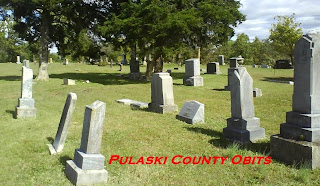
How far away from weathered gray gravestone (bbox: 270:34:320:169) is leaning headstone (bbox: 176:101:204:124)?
3169 millimetres

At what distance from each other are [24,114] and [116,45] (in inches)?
522

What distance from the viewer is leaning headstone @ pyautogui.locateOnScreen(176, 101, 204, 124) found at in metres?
8.45

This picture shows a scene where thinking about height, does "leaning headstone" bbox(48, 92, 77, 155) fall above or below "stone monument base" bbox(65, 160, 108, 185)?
above

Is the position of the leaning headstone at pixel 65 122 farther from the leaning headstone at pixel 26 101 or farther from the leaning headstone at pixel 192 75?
the leaning headstone at pixel 192 75

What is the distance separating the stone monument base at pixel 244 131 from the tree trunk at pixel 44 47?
18270 mm

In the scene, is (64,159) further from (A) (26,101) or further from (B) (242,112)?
(A) (26,101)

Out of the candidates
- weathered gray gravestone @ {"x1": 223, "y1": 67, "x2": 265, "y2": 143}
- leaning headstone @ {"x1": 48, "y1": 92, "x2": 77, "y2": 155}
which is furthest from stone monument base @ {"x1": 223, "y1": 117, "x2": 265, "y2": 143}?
leaning headstone @ {"x1": 48, "y1": 92, "x2": 77, "y2": 155}

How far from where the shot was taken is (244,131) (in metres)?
6.58

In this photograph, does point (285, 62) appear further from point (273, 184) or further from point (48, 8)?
point (273, 184)

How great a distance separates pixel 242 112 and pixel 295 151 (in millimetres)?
1726

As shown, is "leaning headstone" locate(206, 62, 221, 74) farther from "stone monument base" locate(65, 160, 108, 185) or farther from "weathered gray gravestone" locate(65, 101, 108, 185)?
"stone monument base" locate(65, 160, 108, 185)

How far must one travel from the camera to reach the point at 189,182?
466 centimetres

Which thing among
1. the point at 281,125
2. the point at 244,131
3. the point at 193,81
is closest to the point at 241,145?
the point at 244,131

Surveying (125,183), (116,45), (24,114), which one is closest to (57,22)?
(116,45)
